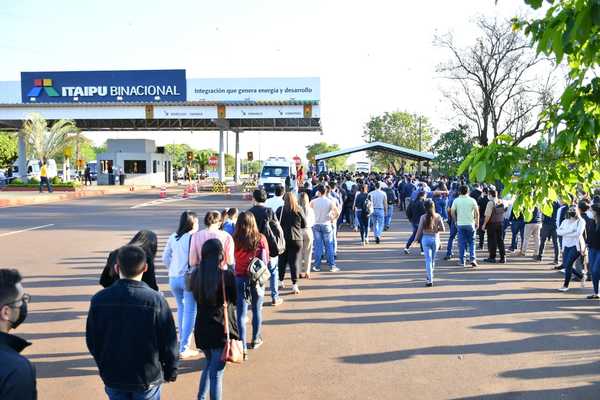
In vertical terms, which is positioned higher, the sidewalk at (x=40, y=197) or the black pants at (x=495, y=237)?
the sidewalk at (x=40, y=197)

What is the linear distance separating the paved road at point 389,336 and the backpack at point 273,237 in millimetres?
991

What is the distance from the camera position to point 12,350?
8.55 ft

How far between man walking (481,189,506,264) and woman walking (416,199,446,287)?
3268 mm

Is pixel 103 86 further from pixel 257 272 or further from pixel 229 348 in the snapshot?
pixel 229 348

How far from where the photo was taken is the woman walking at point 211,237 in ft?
19.9

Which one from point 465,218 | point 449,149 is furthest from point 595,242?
point 449,149

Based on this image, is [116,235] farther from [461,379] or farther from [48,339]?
[461,379]

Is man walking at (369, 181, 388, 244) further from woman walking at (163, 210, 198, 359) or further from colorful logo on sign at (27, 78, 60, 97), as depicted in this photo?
colorful logo on sign at (27, 78, 60, 97)

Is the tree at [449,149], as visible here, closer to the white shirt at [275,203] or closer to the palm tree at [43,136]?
the white shirt at [275,203]

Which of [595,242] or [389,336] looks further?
[595,242]

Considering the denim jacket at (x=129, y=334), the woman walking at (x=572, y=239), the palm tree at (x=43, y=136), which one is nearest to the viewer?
the denim jacket at (x=129, y=334)

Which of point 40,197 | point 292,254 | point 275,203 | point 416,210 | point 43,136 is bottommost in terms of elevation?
point 292,254

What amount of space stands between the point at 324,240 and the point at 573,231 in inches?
187

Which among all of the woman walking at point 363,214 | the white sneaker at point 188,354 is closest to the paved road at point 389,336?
the white sneaker at point 188,354
